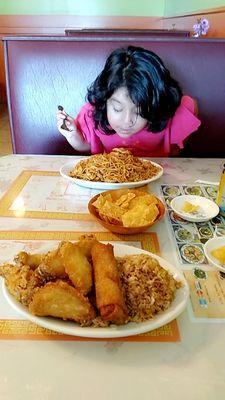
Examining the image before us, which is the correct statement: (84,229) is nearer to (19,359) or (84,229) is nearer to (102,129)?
(19,359)

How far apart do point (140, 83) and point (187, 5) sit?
223 cm

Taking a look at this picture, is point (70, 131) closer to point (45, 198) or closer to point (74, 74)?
point (74, 74)

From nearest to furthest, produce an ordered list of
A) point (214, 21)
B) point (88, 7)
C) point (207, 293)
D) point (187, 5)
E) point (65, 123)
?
point (207, 293)
point (65, 123)
point (214, 21)
point (187, 5)
point (88, 7)

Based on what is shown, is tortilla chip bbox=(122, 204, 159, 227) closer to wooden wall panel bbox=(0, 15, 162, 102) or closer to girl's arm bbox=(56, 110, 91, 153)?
girl's arm bbox=(56, 110, 91, 153)

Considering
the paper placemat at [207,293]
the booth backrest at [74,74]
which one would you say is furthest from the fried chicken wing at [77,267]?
the booth backrest at [74,74]

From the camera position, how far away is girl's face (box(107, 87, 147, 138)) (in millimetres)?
1166

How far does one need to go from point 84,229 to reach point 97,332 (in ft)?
1.16

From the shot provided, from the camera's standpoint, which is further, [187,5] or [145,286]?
[187,5]

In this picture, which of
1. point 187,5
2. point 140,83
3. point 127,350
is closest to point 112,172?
point 140,83

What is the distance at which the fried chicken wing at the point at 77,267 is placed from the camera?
54 cm

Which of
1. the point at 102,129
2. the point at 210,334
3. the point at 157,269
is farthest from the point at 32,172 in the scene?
the point at 210,334

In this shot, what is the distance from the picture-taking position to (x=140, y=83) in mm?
1158

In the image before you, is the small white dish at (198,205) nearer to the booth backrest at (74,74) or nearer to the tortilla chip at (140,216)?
the tortilla chip at (140,216)

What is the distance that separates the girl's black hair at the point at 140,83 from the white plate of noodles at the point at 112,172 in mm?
193
